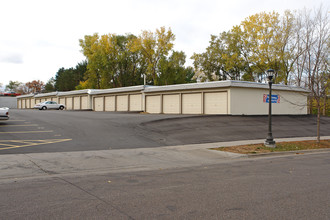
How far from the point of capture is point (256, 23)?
132ft

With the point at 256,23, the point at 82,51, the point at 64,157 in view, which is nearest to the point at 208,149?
the point at 64,157

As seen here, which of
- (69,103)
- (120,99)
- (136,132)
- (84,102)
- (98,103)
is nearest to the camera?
(136,132)

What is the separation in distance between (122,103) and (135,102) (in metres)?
3.24

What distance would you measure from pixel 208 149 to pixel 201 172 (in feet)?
16.7

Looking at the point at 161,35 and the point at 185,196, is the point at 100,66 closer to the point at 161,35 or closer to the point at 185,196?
the point at 161,35

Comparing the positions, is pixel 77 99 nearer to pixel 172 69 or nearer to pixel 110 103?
pixel 110 103

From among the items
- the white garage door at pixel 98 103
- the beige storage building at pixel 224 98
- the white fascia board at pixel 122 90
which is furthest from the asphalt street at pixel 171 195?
the white garage door at pixel 98 103

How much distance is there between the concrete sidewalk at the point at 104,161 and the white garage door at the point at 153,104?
60.5 feet

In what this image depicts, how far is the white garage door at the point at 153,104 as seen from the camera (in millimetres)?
31584

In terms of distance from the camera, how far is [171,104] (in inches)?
1170

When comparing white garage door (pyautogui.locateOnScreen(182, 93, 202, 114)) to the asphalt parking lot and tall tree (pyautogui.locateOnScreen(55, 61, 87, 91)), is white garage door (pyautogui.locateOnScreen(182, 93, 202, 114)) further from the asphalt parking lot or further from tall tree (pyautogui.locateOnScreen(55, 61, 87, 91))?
tall tree (pyautogui.locateOnScreen(55, 61, 87, 91))

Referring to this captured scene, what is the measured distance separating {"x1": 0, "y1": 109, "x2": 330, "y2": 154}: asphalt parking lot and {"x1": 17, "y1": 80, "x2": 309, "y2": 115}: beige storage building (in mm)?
1816

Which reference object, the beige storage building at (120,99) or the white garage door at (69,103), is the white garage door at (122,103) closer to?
the beige storage building at (120,99)

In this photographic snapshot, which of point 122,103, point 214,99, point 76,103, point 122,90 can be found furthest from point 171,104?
point 76,103
